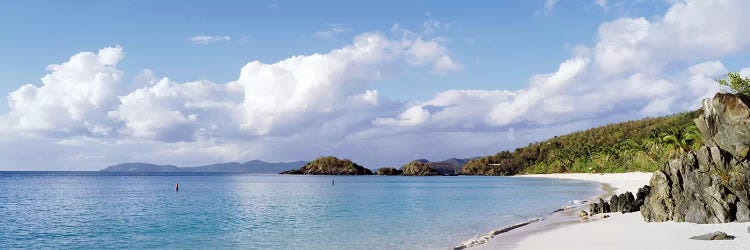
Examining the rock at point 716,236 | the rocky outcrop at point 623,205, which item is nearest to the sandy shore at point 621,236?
the rock at point 716,236

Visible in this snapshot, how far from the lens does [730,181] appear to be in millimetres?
32281

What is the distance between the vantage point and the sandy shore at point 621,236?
83.1ft

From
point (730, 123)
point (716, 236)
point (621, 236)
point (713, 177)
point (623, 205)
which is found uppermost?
point (730, 123)

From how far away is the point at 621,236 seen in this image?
2931 cm

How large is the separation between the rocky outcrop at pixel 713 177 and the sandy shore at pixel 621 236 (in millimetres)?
1229

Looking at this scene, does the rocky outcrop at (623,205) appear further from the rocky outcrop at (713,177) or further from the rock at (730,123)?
the rock at (730,123)

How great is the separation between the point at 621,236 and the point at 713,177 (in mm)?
8008

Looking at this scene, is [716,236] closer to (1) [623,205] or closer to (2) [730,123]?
(2) [730,123]

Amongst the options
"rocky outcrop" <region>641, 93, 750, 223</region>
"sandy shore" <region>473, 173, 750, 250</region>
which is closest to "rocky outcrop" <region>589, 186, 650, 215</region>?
"sandy shore" <region>473, 173, 750, 250</region>

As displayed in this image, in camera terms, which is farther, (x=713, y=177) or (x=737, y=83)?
(x=737, y=83)

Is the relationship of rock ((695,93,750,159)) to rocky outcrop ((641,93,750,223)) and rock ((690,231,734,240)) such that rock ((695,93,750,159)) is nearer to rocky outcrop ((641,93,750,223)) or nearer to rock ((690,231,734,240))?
rocky outcrop ((641,93,750,223))

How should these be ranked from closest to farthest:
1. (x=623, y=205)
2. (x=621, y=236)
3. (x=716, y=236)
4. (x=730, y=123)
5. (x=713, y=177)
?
(x=716, y=236), (x=621, y=236), (x=713, y=177), (x=730, y=123), (x=623, y=205)

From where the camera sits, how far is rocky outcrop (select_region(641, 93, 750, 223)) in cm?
3188

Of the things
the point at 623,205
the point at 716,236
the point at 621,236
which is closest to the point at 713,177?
the point at 621,236
